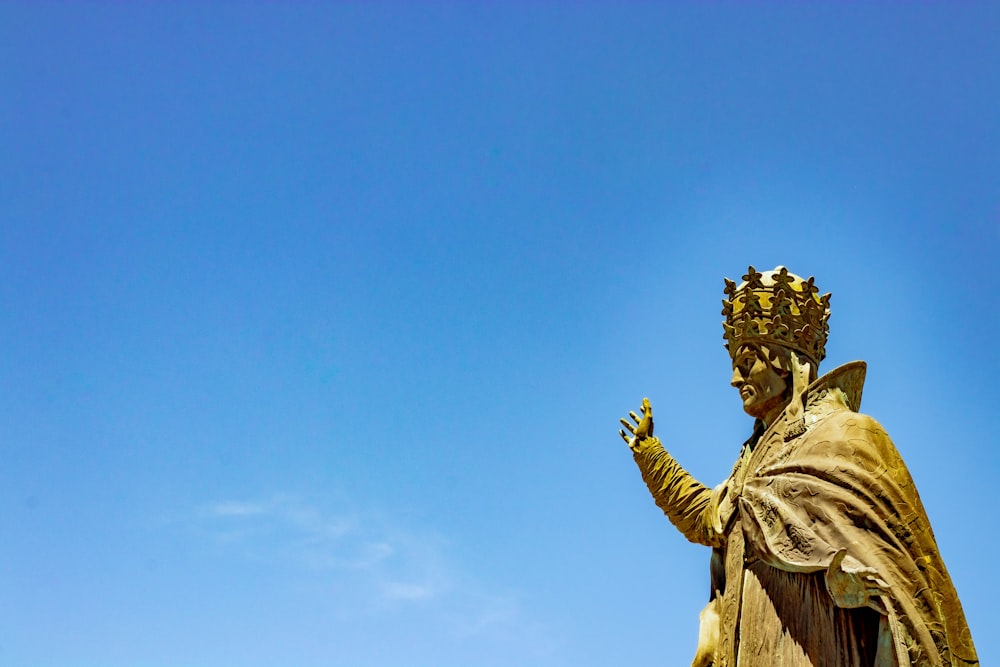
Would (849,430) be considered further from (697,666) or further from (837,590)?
(697,666)

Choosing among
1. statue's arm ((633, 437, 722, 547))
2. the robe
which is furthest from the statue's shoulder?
statue's arm ((633, 437, 722, 547))

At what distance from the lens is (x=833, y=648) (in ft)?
24.3

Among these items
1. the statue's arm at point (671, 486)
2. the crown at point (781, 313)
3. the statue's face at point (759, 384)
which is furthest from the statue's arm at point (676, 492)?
the crown at point (781, 313)

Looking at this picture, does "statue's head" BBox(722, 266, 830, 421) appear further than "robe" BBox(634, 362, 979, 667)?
Yes

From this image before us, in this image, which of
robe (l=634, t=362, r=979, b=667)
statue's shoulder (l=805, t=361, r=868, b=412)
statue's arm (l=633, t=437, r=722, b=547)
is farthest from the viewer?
statue's arm (l=633, t=437, r=722, b=547)

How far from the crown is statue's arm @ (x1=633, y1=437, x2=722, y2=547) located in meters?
1.45

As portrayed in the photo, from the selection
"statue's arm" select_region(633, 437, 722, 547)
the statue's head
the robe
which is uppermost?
the statue's head

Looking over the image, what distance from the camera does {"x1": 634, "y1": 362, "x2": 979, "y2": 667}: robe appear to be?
23.4 ft

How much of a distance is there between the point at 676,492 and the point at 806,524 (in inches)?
81.0

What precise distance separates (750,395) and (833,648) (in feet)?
7.83

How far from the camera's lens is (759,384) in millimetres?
8930

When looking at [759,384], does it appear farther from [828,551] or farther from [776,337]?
Answer: [828,551]

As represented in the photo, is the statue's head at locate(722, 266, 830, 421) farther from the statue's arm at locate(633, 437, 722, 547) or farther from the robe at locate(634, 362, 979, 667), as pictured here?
the statue's arm at locate(633, 437, 722, 547)

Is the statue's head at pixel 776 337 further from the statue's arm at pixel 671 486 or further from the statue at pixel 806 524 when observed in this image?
the statue's arm at pixel 671 486
